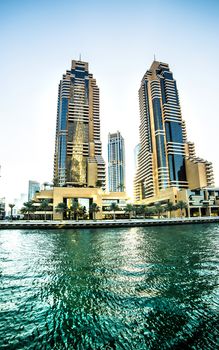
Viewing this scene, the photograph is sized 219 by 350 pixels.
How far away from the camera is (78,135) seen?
497 ft

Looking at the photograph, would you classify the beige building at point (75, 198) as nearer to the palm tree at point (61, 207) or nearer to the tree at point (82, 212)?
the tree at point (82, 212)

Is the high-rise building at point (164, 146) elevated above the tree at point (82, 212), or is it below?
above

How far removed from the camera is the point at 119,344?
6328 mm

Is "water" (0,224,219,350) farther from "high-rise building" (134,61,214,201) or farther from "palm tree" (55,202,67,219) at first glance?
"high-rise building" (134,61,214,201)

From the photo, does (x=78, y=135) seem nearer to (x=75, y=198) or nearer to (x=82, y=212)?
(x=75, y=198)

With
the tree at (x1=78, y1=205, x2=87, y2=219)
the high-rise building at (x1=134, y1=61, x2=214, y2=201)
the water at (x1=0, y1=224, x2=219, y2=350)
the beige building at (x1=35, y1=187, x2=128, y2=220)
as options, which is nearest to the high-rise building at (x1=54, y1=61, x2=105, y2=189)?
the beige building at (x1=35, y1=187, x2=128, y2=220)

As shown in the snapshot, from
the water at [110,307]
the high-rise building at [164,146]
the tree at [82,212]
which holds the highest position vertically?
the high-rise building at [164,146]

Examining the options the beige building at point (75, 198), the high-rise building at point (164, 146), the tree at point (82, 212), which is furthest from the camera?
the high-rise building at point (164, 146)

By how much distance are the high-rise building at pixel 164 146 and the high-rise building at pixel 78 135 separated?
50.0 meters

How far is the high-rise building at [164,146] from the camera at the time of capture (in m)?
154

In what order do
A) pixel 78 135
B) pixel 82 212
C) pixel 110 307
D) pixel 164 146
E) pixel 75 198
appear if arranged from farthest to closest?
pixel 164 146, pixel 78 135, pixel 75 198, pixel 82 212, pixel 110 307

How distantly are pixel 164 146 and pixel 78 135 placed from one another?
7335cm

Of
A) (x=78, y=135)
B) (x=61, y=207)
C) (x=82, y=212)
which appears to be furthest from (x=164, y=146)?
(x=61, y=207)

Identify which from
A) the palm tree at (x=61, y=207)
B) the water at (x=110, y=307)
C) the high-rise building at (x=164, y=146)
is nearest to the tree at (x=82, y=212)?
the palm tree at (x=61, y=207)
